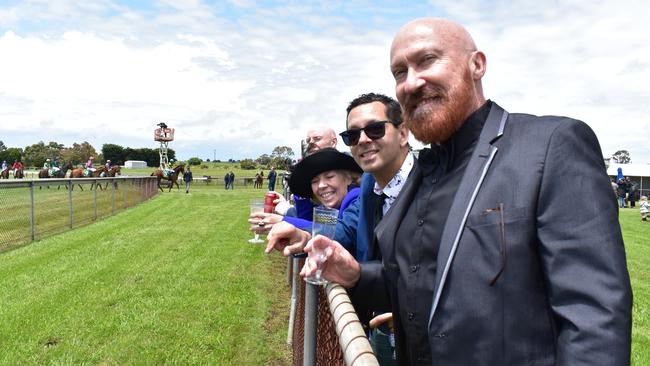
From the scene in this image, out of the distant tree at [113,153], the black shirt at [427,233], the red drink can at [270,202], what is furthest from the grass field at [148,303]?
the distant tree at [113,153]

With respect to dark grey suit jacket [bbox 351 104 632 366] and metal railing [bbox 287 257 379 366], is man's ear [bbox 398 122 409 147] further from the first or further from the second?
dark grey suit jacket [bbox 351 104 632 366]

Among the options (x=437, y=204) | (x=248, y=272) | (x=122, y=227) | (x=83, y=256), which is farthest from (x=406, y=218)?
(x=122, y=227)

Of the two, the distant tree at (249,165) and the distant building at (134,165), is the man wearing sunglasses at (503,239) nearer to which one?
the distant tree at (249,165)

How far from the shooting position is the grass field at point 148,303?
514cm

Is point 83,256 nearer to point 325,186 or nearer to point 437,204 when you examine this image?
point 325,186

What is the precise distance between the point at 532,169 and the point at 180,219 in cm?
1537

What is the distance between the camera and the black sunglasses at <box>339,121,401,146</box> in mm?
3168

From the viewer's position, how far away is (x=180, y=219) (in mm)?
15945

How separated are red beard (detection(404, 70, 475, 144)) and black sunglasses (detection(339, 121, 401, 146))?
119 centimetres

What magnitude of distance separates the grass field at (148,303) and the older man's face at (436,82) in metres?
3.93

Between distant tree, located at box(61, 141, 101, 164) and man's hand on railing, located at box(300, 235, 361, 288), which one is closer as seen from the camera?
man's hand on railing, located at box(300, 235, 361, 288)

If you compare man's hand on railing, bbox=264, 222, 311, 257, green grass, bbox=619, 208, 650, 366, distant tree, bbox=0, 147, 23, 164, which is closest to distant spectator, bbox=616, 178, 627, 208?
green grass, bbox=619, 208, 650, 366

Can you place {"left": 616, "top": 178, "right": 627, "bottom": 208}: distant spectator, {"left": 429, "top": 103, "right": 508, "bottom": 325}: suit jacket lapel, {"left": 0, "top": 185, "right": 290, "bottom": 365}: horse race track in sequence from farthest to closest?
{"left": 616, "top": 178, "right": 627, "bottom": 208}: distant spectator
{"left": 0, "top": 185, "right": 290, "bottom": 365}: horse race track
{"left": 429, "top": 103, "right": 508, "bottom": 325}: suit jacket lapel

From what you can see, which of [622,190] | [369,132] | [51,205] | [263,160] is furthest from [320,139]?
[263,160]
